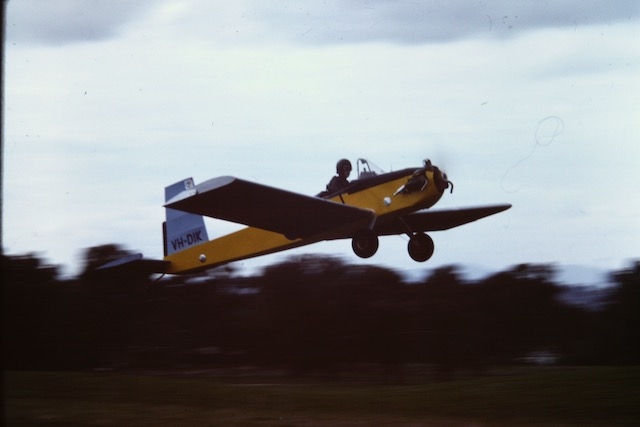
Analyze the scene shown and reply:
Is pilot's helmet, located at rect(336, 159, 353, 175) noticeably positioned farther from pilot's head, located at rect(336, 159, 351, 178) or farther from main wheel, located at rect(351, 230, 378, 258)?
main wheel, located at rect(351, 230, 378, 258)

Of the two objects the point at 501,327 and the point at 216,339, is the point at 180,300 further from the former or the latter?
the point at 501,327

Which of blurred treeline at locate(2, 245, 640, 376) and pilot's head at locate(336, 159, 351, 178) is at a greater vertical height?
pilot's head at locate(336, 159, 351, 178)

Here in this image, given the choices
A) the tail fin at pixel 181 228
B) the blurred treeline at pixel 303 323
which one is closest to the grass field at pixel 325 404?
the tail fin at pixel 181 228

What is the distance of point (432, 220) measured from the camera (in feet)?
31.9

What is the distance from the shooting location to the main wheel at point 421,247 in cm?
908

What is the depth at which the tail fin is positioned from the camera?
8.26m

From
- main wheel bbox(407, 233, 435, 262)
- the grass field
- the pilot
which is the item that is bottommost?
the grass field

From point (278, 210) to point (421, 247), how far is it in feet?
5.55

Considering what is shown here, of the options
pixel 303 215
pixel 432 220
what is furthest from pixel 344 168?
pixel 432 220

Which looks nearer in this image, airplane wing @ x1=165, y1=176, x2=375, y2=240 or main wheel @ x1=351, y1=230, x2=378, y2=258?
airplane wing @ x1=165, y1=176, x2=375, y2=240

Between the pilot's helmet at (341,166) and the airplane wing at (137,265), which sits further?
the pilot's helmet at (341,166)

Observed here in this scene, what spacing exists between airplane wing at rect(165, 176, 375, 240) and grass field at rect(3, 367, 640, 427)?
435 cm

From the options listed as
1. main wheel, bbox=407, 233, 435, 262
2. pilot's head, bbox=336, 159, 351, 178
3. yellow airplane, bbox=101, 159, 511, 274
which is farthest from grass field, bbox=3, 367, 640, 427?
pilot's head, bbox=336, 159, 351, 178

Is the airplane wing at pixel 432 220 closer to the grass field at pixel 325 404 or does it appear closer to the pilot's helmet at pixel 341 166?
the pilot's helmet at pixel 341 166
